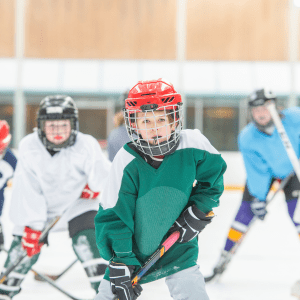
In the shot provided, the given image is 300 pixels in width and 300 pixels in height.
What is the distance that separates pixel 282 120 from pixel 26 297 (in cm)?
178

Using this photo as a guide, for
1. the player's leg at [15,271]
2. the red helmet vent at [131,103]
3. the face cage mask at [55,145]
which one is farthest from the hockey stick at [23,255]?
A: the red helmet vent at [131,103]

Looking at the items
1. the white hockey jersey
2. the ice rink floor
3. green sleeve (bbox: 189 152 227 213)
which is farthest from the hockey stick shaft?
the ice rink floor

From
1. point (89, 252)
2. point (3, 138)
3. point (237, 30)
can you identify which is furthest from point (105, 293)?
point (237, 30)

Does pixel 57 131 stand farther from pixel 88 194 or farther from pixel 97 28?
pixel 97 28

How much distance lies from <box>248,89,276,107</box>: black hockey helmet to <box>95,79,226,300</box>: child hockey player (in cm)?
109

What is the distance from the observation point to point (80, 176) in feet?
5.90

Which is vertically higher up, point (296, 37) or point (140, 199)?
point (296, 37)

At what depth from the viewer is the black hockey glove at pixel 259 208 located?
2.29 metres

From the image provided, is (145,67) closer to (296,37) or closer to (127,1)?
(127,1)

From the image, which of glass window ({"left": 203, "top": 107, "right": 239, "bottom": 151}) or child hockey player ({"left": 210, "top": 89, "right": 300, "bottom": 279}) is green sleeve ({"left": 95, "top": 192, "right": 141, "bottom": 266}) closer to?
child hockey player ({"left": 210, "top": 89, "right": 300, "bottom": 279})

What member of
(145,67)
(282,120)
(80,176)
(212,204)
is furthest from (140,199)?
(145,67)

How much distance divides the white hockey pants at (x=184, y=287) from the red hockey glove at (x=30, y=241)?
1.76 ft

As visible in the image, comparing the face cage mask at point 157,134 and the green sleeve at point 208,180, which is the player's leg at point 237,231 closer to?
the green sleeve at point 208,180

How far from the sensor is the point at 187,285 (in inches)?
48.9
